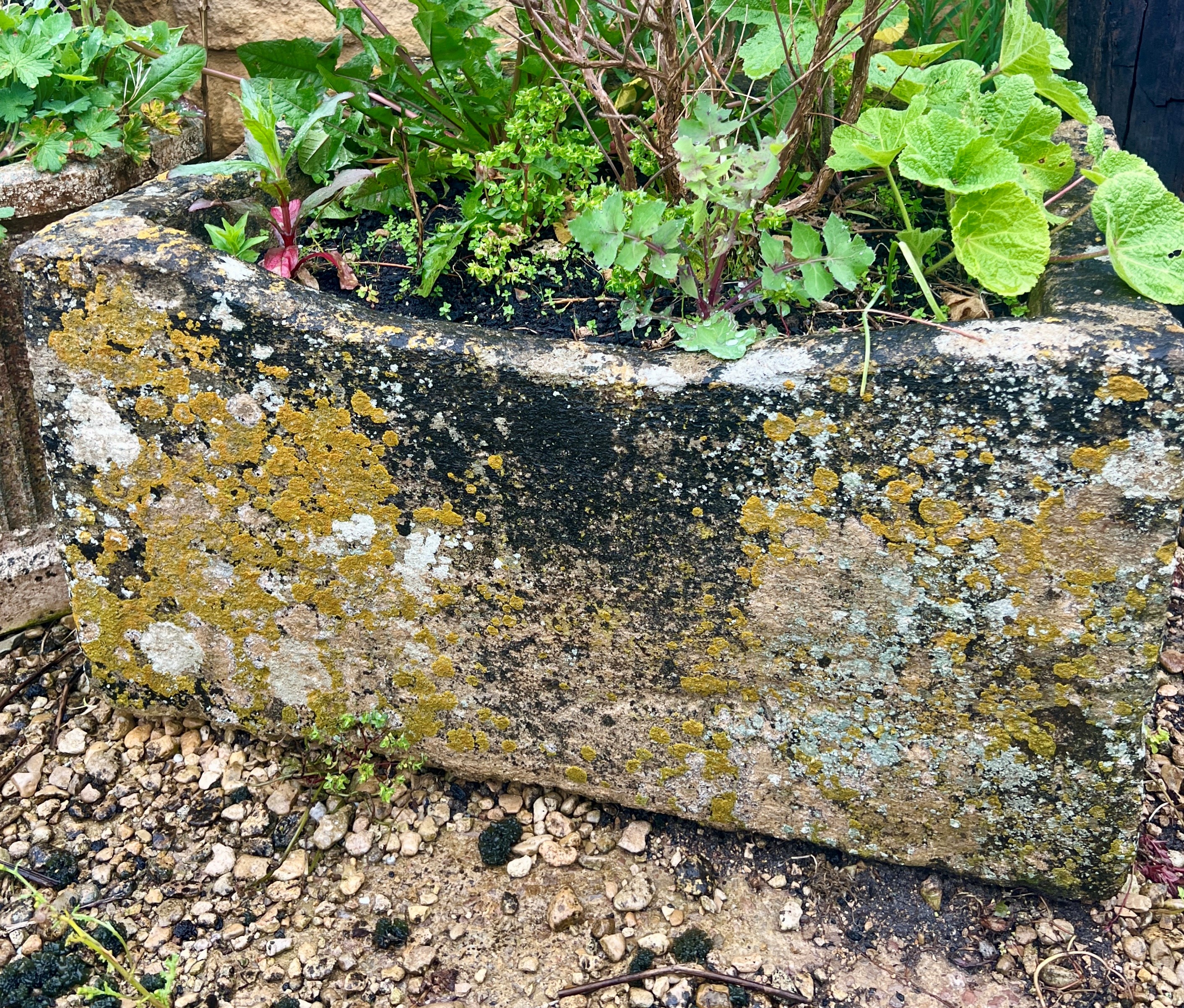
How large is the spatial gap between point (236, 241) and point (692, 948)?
1406mm

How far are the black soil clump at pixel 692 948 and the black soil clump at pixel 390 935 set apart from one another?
445 mm

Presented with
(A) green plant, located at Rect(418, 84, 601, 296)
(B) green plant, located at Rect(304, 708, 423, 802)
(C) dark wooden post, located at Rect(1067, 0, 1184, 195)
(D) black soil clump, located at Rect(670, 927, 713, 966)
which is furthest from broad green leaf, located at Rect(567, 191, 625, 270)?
(C) dark wooden post, located at Rect(1067, 0, 1184, 195)

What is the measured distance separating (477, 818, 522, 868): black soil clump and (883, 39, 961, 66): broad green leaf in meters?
1.52

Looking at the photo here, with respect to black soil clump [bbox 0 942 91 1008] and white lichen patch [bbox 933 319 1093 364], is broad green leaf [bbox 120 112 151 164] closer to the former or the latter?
black soil clump [bbox 0 942 91 1008]

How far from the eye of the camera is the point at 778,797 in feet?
5.51

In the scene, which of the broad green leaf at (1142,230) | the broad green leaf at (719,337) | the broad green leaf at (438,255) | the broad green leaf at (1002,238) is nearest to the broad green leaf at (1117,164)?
the broad green leaf at (1142,230)

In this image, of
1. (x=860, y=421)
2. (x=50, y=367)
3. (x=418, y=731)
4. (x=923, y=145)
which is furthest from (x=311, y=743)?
(x=923, y=145)

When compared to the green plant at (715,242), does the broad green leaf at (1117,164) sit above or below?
A: above

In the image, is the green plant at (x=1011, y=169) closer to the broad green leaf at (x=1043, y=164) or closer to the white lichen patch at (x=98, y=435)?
the broad green leaf at (x=1043, y=164)

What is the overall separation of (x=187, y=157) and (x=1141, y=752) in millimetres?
2239

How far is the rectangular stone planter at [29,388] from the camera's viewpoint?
78.7 inches

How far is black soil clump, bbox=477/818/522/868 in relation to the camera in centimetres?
177

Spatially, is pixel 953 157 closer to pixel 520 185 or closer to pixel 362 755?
pixel 520 185

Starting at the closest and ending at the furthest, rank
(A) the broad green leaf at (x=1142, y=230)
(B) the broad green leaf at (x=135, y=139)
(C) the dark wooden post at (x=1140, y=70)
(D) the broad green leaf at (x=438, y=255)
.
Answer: (A) the broad green leaf at (x=1142, y=230) → (D) the broad green leaf at (x=438, y=255) → (B) the broad green leaf at (x=135, y=139) → (C) the dark wooden post at (x=1140, y=70)
